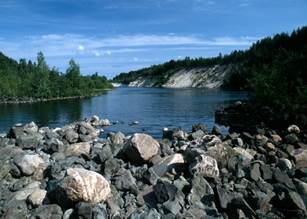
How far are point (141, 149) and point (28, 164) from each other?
4.70 meters

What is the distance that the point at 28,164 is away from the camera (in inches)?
622

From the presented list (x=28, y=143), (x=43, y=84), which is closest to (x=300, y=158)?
(x=28, y=143)

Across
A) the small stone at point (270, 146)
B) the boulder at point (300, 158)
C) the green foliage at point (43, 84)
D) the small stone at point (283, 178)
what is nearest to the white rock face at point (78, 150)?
the small stone at point (283, 178)

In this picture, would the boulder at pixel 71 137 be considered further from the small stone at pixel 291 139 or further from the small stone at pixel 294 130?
the small stone at pixel 294 130

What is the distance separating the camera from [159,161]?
16.0m

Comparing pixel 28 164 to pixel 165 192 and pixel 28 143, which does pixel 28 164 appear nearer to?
pixel 165 192

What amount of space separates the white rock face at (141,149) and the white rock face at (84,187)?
3881 mm

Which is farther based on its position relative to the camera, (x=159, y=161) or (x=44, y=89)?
(x=44, y=89)

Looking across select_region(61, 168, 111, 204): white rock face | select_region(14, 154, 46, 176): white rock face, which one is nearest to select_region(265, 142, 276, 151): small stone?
select_region(61, 168, 111, 204): white rock face

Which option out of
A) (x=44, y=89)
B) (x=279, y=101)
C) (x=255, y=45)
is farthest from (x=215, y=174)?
(x=255, y=45)

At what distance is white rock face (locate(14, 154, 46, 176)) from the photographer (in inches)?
618

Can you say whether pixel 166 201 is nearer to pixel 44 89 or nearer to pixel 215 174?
pixel 215 174

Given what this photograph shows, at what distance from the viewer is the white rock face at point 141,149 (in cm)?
1655

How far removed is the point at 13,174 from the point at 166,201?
7.00 meters
